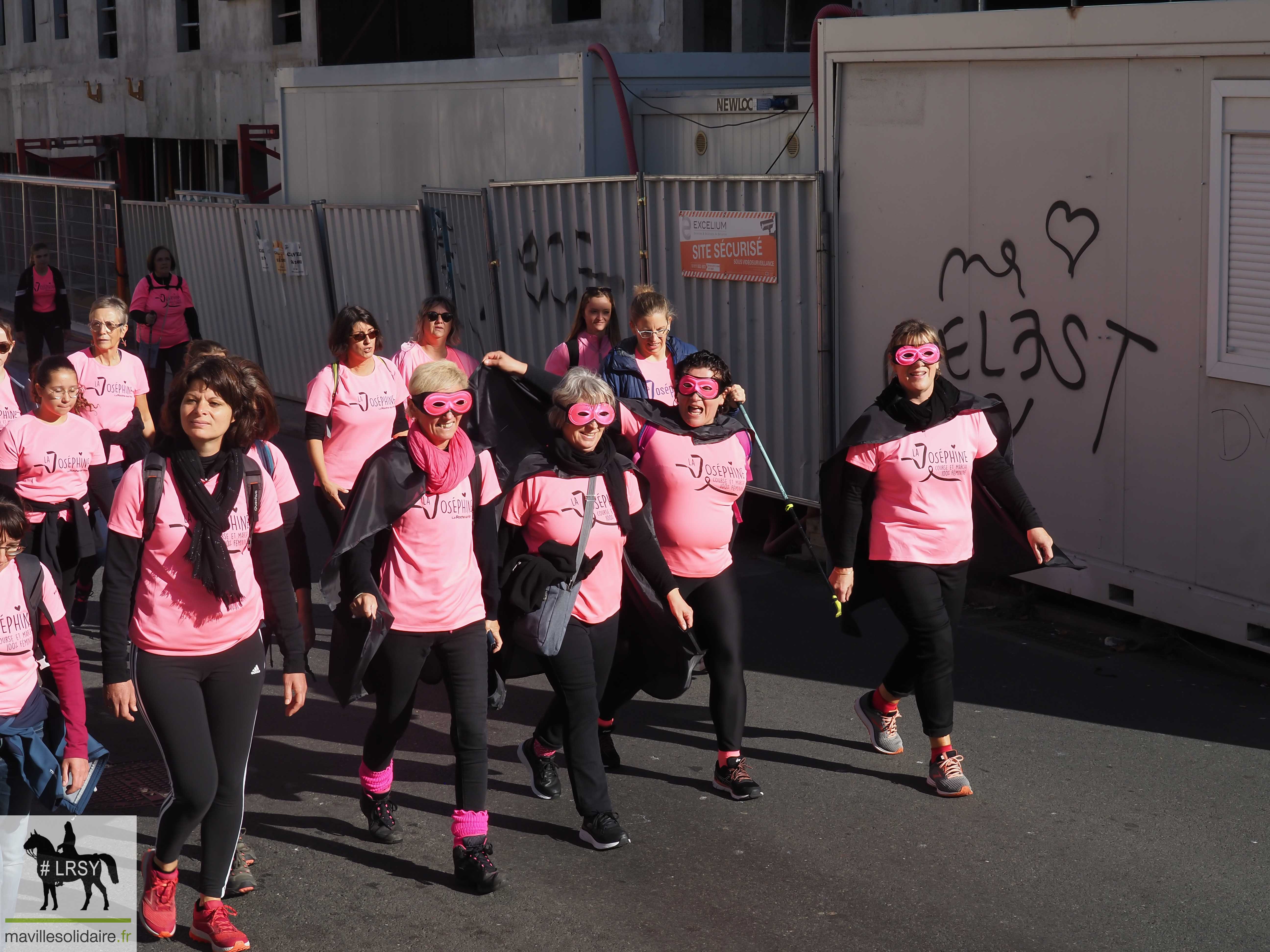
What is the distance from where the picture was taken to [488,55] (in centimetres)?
2295

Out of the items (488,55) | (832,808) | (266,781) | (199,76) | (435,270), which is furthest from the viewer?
(199,76)

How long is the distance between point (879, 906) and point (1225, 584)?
10.9 feet

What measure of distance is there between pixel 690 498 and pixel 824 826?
1352 mm

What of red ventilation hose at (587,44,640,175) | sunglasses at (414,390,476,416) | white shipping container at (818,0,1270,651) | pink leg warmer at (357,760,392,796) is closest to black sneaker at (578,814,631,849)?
pink leg warmer at (357,760,392,796)

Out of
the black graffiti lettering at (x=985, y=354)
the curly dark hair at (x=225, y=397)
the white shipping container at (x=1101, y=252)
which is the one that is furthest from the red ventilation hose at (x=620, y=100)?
the curly dark hair at (x=225, y=397)

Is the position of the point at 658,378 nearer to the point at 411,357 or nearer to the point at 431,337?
the point at 431,337

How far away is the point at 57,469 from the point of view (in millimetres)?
6895

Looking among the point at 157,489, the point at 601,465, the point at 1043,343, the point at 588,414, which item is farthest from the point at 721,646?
the point at 1043,343

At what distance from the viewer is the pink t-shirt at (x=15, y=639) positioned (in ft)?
14.3

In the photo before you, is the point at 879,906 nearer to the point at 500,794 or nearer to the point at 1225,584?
the point at 500,794

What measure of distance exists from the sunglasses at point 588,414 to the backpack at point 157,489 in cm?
117

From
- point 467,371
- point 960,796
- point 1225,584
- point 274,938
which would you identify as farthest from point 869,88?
point 274,938

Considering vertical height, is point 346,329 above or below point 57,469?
above

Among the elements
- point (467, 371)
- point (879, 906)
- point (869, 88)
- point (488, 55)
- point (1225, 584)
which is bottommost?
point (879, 906)
